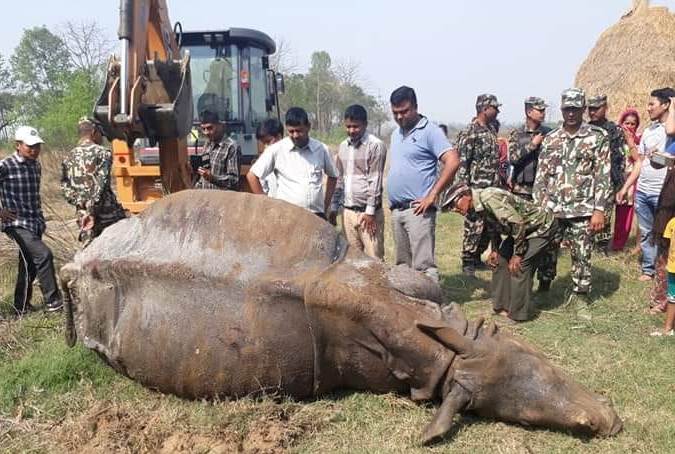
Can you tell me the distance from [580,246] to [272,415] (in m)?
3.36

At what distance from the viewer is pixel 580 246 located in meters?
5.31

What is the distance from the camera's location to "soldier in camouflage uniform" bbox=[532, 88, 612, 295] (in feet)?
16.9

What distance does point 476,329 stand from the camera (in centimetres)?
337

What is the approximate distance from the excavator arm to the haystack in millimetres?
10012

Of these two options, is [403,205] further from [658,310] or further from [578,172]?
[658,310]

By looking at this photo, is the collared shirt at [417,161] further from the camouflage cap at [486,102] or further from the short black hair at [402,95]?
the camouflage cap at [486,102]

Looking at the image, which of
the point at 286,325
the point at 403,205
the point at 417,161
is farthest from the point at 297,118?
the point at 286,325

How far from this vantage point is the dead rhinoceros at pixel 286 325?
3.25 meters

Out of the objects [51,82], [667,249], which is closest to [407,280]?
[667,249]

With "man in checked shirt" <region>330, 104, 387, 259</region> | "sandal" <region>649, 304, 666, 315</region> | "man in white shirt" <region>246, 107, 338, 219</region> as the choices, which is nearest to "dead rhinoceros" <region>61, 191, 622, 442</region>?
"man in white shirt" <region>246, 107, 338, 219</region>

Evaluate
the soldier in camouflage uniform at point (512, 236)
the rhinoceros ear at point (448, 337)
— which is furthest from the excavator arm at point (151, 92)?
the rhinoceros ear at point (448, 337)

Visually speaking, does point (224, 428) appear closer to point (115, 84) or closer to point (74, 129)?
point (115, 84)

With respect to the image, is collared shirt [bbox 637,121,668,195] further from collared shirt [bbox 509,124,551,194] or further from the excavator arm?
the excavator arm

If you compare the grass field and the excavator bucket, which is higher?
the excavator bucket
